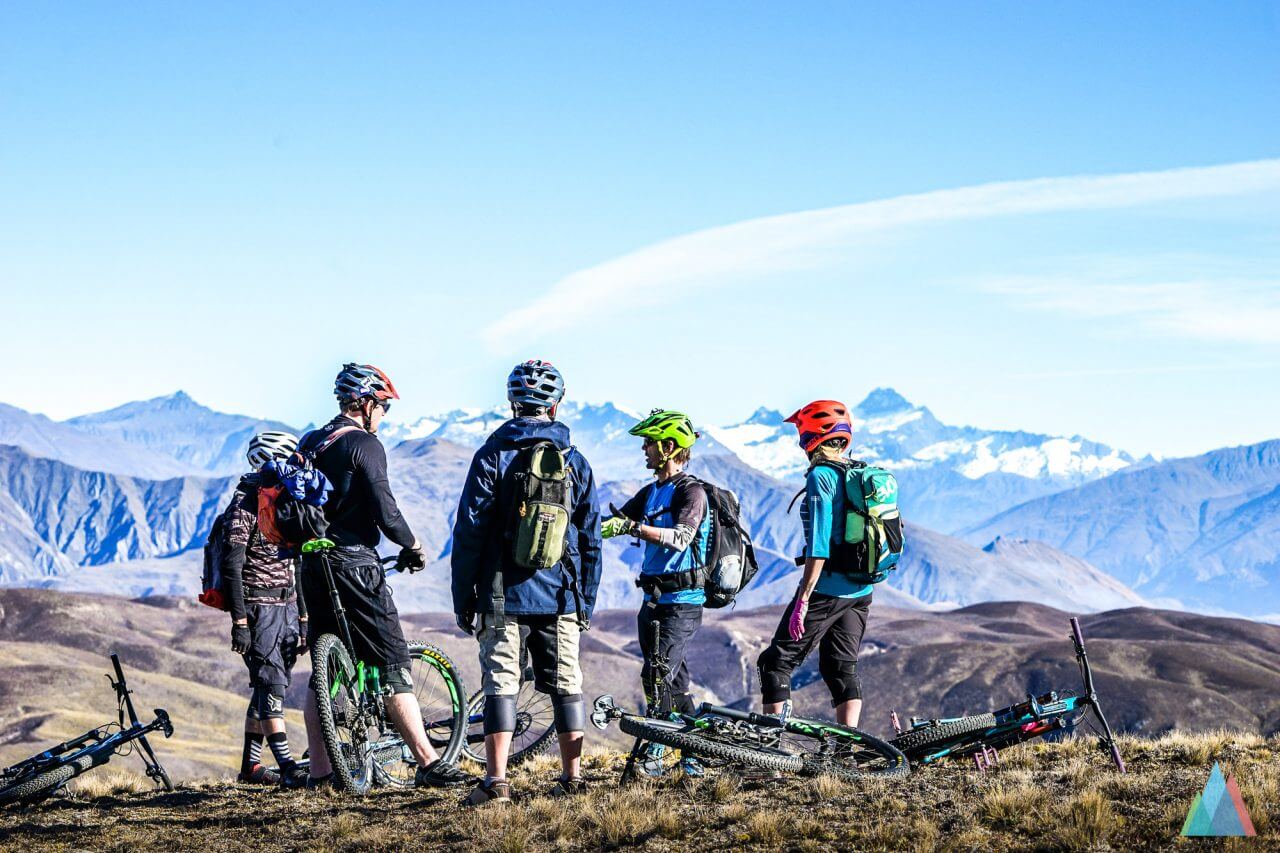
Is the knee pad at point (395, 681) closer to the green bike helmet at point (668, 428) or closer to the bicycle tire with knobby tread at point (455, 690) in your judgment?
the bicycle tire with knobby tread at point (455, 690)

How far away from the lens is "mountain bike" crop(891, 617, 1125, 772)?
1025 cm

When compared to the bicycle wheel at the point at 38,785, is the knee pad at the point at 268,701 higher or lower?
higher

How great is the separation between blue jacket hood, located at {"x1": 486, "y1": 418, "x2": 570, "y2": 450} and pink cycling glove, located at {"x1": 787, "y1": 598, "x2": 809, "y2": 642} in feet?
7.24

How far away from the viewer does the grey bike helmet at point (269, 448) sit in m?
11.6

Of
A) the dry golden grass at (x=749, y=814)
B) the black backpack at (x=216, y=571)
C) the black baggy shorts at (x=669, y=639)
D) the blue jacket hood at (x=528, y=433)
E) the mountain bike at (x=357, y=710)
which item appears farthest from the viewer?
the black backpack at (x=216, y=571)

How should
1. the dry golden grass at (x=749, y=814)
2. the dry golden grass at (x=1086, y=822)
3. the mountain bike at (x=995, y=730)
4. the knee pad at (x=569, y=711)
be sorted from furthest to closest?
the mountain bike at (x=995, y=730) → the knee pad at (x=569, y=711) → the dry golden grass at (x=749, y=814) → the dry golden grass at (x=1086, y=822)

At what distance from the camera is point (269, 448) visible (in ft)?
38.5

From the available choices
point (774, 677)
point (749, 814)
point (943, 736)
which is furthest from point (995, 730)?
point (749, 814)

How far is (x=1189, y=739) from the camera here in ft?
40.4

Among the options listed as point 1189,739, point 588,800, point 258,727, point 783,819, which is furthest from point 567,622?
point 1189,739

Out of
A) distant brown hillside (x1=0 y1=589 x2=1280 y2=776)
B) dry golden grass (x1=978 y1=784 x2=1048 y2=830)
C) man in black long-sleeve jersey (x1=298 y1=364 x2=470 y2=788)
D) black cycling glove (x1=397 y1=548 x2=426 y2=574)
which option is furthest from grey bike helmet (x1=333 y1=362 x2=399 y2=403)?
distant brown hillside (x1=0 y1=589 x2=1280 y2=776)

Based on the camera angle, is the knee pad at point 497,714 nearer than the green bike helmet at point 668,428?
Yes

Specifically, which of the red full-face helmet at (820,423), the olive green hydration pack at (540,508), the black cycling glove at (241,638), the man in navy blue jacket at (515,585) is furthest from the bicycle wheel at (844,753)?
the black cycling glove at (241,638)

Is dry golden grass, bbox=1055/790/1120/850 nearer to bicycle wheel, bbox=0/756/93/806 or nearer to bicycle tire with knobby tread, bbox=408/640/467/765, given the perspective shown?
bicycle tire with knobby tread, bbox=408/640/467/765
